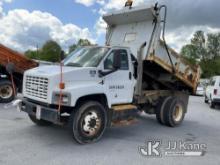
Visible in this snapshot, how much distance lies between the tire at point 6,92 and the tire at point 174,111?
655 centimetres

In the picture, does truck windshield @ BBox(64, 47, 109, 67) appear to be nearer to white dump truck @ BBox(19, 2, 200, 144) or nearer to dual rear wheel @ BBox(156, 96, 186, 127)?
white dump truck @ BBox(19, 2, 200, 144)

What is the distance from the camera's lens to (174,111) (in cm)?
877

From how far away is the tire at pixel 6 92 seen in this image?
11.3 meters

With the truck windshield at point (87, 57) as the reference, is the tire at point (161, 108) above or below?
below

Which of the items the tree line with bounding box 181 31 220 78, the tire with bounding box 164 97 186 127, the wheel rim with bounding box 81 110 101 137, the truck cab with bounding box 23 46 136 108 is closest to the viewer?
the truck cab with bounding box 23 46 136 108

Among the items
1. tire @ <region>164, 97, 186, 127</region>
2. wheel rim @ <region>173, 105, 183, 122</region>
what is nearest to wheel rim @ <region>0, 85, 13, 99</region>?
tire @ <region>164, 97, 186, 127</region>

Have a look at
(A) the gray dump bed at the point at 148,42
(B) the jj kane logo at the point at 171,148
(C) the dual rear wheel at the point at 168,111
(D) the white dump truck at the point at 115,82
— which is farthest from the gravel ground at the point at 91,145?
(A) the gray dump bed at the point at 148,42

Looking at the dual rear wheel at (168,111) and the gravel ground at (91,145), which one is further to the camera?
the dual rear wheel at (168,111)

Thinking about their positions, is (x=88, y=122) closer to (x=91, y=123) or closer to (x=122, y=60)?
(x=91, y=123)

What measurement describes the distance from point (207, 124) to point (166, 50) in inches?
128

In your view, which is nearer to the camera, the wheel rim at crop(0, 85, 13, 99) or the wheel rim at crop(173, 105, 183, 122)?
the wheel rim at crop(173, 105, 183, 122)

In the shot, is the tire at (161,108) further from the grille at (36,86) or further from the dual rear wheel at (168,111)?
the grille at (36,86)

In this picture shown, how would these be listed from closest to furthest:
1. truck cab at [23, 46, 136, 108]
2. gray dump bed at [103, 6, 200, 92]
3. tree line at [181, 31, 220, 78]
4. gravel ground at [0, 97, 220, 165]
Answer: gravel ground at [0, 97, 220, 165] → truck cab at [23, 46, 136, 108] → gray dump bed at [103, 6, 200, 92] → tree line at [181, 31, 220, 78]

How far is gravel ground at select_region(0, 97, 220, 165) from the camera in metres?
5.26
